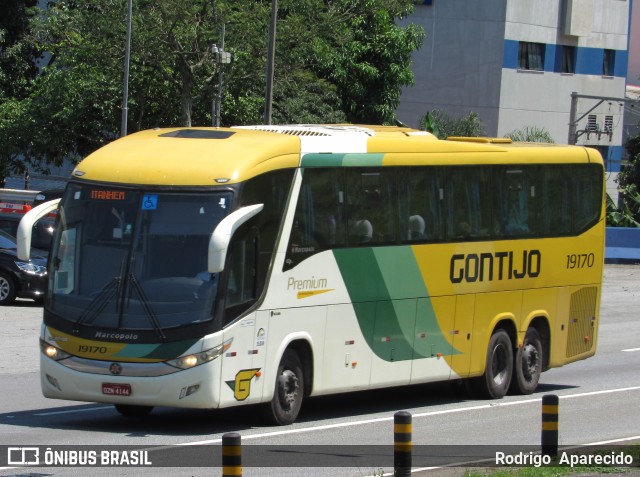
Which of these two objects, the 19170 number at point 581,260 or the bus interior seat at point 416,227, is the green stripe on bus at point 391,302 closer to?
the bus interior seat at point 416,227

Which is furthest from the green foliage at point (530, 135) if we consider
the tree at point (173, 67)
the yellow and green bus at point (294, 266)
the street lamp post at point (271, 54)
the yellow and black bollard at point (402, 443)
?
the yellow and black bollard at point (402, 443)

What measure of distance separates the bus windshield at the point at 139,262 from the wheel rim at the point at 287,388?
141 cm

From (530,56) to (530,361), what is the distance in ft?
156

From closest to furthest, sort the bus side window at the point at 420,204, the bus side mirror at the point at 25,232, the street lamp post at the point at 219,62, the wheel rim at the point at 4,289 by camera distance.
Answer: the bus side mirror at the point at 25,232, the bus side window at the point at 420,204, the wheel rim at the point at 4,289, the street lamp post at the point at 219,62

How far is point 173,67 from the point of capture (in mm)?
42219

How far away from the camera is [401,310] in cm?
1483

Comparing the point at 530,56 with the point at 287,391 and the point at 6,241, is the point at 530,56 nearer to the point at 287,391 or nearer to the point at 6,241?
the point at 6,241

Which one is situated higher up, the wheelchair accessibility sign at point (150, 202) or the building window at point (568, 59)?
the building window at point (568, 59)

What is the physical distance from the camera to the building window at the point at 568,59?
64375 mm

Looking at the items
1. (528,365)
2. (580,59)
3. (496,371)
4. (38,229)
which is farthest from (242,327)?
(580,59)

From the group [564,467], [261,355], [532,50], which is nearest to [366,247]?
[261,355]

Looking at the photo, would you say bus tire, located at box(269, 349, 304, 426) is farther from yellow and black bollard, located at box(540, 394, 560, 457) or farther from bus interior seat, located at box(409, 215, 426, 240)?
yellow and black bollard, located at box(540, 394, 560, 457)

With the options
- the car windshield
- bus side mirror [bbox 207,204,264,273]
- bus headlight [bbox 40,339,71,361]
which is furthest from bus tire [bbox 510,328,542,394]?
the car windshield

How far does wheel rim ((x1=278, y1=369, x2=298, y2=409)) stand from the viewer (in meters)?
13.1
